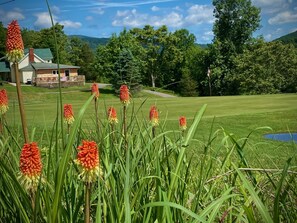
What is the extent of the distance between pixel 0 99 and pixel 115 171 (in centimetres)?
70

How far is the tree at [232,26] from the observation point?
48.6 meters

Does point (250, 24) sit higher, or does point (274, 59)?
point (250, 24)

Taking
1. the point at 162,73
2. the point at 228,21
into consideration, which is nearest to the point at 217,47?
the point at 228,21

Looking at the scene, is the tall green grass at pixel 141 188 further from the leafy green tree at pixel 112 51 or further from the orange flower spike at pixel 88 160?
the leafy green tree at pixel 112 51

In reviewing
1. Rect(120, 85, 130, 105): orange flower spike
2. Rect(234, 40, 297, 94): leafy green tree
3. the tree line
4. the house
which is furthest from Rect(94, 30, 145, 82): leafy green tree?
Rect(120, 85, 130, 105): orange flower spike

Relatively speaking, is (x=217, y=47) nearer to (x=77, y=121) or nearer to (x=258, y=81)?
(x=258, y=81)

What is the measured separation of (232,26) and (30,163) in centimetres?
5135

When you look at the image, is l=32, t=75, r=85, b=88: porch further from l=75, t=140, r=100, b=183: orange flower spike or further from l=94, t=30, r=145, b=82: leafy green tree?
l=75, t=140, r=100, b=183: orange flower spike

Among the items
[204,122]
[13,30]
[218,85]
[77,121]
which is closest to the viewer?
[77,121]

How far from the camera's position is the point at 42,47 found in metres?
60.8

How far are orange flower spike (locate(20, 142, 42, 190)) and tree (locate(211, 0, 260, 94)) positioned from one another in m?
48.4

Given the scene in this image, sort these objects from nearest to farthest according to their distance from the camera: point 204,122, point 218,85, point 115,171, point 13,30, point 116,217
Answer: point 13,30 < point 116,217 < point 115,171 < point 204,122 < point 218,85

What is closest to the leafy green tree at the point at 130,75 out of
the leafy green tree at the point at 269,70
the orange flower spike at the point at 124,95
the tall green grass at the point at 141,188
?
the orange flower spike at the point at 124,95

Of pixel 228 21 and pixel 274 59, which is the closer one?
pixel 274 59
